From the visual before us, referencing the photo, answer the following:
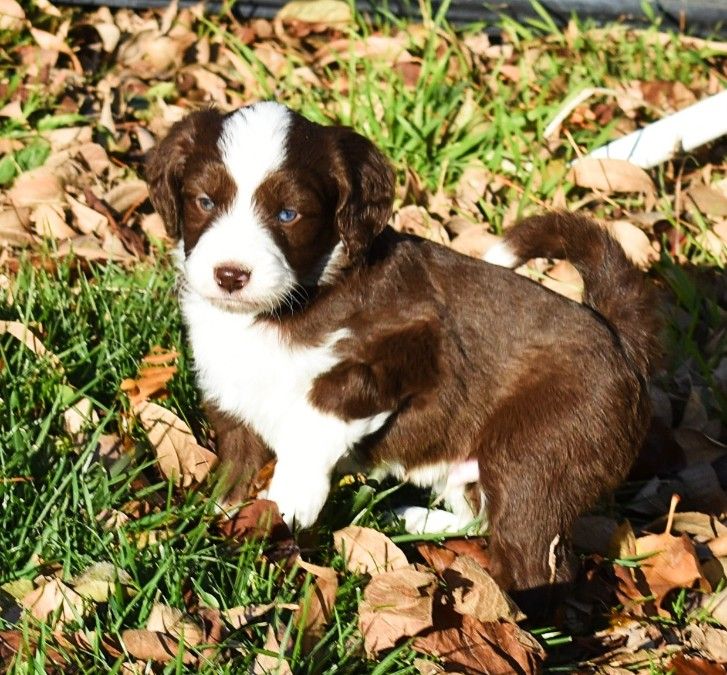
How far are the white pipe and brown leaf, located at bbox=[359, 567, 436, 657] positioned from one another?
2858 mm

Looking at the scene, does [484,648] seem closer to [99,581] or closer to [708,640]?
[708,640]

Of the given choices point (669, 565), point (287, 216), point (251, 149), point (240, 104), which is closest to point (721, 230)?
point (669, 565)

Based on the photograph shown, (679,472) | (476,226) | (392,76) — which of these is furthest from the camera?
(392,76)

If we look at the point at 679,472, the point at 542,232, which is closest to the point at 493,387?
the point at 542,232

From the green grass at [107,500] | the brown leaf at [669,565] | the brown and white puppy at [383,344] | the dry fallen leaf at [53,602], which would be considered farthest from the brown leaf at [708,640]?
the dry fallen leaf at [53,602]

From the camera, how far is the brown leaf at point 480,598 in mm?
3340

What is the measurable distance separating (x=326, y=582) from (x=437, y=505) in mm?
896

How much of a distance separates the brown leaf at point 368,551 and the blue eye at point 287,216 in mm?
934

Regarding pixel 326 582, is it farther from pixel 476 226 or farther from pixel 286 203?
pixel 476 226

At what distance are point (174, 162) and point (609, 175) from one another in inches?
98.0

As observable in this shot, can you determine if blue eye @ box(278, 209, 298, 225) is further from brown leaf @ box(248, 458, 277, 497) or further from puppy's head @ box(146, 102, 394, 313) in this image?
brown leaf @ box(248, 458, 277, 497)

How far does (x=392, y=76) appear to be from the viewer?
578 cm

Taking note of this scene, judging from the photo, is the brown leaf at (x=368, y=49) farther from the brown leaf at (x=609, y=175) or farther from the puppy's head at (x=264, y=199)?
the puppy's head at (x=264, y=199)

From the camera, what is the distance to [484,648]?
325 cm
